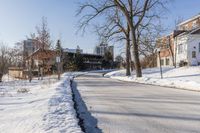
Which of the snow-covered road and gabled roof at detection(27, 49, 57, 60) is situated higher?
gabled roof at detection(27, 49, 57, 60)

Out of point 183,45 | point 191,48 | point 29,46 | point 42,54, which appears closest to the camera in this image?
point 42,54

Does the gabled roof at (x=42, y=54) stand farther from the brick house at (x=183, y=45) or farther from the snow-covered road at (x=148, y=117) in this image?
the snow-covered road at (x=148, y=117)

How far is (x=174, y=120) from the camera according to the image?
871 cm

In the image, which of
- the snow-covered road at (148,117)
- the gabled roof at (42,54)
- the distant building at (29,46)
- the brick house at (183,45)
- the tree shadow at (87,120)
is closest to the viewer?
the snow-covered road at (148,117)

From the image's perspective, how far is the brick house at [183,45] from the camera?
2124 inches

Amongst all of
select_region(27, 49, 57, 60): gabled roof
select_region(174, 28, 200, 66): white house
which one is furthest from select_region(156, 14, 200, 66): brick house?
select_region(27, 49, 57, 60): gabled roof

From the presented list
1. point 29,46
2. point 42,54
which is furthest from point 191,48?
point 29,46

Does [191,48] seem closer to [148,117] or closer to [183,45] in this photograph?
[183,45]

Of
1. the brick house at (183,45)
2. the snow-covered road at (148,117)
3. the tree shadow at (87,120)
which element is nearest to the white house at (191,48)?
the brick house at (183,45)

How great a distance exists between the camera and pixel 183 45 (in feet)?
188

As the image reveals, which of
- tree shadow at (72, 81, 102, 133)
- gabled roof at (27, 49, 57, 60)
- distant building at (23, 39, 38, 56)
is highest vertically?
distant building at (23, 39, 38, 56)

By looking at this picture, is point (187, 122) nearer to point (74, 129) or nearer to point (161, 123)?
point (161, 123)

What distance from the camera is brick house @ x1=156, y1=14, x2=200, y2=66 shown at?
53938 millimetres

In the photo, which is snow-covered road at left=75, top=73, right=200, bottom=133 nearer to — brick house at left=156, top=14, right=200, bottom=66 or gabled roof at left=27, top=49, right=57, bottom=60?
gabled roof at left=27, top=49, right=57, bottom=60
